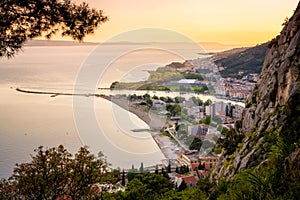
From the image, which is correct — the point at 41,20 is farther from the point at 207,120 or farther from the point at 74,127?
the point at 74,127

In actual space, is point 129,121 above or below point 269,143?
below

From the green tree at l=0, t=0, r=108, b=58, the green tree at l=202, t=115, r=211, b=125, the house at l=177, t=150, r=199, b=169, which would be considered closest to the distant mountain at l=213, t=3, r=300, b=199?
the green tree at l=0, t=0, r=108, b=58

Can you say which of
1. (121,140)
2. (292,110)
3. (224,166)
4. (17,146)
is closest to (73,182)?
(224,166)

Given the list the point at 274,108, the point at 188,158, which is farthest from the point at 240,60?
the point at 274,108

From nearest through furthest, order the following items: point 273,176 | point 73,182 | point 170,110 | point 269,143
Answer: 1. point 273,176
2. point 269,143
3. point 73,182
4. point 170,110

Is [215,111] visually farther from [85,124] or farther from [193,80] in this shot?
[85,124]

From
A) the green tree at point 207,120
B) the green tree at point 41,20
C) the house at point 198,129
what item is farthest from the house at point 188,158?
the green tree at point 41,20
